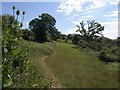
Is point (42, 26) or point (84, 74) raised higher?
point (42, 26)

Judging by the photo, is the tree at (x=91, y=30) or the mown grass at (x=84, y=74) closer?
the mown grass at (x=84, y=74)

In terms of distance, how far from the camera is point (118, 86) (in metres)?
14.0

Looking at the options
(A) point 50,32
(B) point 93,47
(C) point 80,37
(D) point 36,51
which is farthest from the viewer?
(C) point 80,37

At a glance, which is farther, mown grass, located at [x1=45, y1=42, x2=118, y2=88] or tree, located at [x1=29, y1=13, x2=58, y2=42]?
tree, located at [x1=29, y1=13, x2=58, y2=42]

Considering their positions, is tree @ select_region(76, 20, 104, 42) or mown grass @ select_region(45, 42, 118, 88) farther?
tree @ select_region(76, 20, 104, 42)

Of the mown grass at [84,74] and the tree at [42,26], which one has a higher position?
the tree at [42,26]

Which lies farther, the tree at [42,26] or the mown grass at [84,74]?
the tree at [42,26]

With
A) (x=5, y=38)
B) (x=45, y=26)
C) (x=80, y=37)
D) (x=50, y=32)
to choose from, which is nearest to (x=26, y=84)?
(x=5, y=38)

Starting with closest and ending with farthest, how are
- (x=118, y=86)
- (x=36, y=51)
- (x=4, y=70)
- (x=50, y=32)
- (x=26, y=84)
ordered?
(x=4, y=70), (x=26, y=84), (x=118, y=86), (x=36, y=51), (x=50, y=32)

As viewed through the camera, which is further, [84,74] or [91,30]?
[91,30]

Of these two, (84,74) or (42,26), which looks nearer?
(84,74)

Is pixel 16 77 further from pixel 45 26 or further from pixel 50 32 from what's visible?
pixel 50 32

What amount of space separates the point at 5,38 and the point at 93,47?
41.7 m

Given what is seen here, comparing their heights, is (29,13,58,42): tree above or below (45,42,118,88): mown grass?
above
